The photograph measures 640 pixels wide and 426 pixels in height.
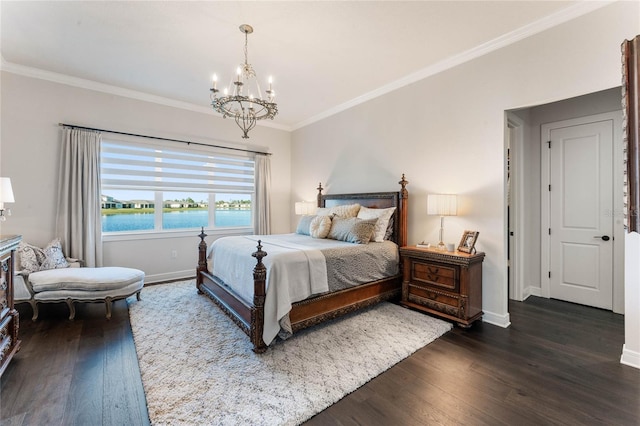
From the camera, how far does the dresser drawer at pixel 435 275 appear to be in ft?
9.73

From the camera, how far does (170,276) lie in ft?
15.5

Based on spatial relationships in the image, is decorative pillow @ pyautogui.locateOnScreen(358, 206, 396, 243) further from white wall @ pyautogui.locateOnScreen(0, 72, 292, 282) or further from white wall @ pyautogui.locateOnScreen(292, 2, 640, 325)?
white wall @ pyautogui.locateOnScreen(0, 72, 292, 282)

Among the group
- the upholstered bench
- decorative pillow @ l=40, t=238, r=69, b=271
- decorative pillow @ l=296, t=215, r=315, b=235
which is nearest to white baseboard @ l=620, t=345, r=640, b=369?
decorative pillow @ l=296, t=215, r=315, b=235

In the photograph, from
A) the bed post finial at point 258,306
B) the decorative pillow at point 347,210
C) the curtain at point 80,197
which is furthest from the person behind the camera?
the decorative pillow at point 347,210

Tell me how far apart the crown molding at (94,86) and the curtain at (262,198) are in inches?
46.3

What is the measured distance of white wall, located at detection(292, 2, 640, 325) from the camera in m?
2.45

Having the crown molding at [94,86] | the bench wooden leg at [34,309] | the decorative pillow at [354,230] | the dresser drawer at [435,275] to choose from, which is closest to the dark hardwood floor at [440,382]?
the bench wooden leg at [34,309]

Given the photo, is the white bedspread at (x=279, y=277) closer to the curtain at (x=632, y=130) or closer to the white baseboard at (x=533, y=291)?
the curtain at (x=632, y=130)

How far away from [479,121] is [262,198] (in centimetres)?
390

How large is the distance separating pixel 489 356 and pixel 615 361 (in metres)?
0.95

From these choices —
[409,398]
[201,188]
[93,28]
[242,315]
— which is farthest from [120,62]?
[409,398]

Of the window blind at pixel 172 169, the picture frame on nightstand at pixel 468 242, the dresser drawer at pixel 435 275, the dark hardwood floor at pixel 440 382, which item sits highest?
the window blind at pixel 172 169

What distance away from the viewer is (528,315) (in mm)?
3246

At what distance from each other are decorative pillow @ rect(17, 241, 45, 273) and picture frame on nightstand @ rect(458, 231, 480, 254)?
5012 mm
